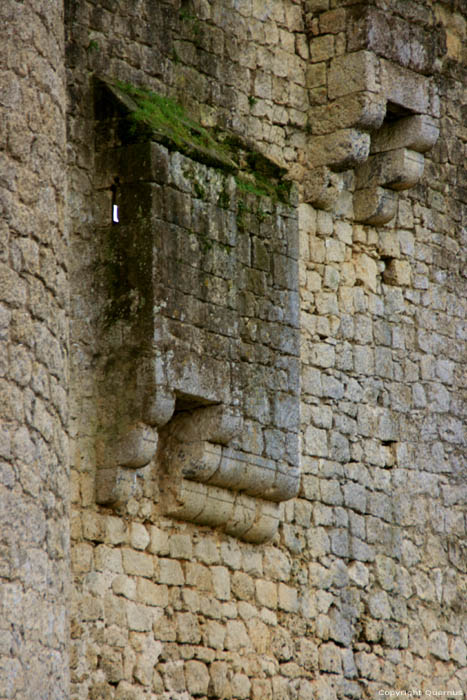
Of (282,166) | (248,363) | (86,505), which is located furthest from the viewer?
(282,166)

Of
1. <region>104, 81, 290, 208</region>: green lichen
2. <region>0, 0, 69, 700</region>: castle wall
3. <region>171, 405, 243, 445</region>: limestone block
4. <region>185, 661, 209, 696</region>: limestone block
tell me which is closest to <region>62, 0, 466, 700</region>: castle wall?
<region>185, 661, 209, 696</region>: limestone block

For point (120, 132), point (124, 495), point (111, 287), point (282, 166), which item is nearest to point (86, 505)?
point (124, 495)

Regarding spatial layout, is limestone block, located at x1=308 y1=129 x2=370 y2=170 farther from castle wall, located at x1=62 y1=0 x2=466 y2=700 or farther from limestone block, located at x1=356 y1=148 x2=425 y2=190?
limestone block, located at x1=356 y1=148 x2=425 y2=190

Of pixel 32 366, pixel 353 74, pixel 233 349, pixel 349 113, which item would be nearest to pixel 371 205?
pixel 349 113

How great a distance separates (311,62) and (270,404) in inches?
90.2

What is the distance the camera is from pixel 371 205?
1265 centimetres

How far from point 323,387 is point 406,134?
161cm

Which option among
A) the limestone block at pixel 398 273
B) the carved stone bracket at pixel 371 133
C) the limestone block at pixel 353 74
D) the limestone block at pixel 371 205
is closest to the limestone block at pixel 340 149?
the carved stone bracket at pixel 371 133

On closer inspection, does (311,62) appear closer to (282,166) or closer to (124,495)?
(282,166)

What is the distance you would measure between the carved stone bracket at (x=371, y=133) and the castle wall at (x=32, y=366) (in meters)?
3.23

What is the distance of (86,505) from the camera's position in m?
10.4

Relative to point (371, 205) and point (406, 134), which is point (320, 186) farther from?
point (406, 134)

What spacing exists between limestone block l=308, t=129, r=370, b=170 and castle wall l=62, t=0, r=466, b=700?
1 cm

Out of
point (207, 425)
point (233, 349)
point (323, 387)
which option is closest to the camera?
point (207, 425)
